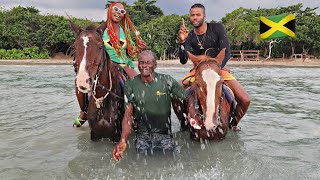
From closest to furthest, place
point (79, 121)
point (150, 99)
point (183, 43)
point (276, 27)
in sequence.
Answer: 1. point (150, 99)
2. point (183, 43)
3. point (79, 121)
4. point (276, 27)

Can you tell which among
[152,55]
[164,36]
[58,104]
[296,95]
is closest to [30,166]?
[152,55]

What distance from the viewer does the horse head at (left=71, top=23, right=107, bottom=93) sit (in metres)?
3.93

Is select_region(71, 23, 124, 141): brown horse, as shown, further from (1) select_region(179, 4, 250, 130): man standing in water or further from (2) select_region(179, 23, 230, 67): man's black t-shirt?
(2) select_region(179, 23, 230, 67): man's black t-shirt

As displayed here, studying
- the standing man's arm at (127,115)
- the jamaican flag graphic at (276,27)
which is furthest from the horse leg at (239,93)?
the jamaican flag graphic at (276,27)

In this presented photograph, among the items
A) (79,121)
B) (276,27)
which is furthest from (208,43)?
(276,27)

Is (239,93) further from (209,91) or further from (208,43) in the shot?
(209,91)

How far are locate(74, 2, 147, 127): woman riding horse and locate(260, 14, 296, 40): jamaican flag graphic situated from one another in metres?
32.1

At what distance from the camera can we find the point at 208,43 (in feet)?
18.9

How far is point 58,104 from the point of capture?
10.8m

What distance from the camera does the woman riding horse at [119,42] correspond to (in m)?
5.55

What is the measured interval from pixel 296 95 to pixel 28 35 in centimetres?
3277

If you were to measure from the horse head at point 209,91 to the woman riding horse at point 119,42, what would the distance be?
4.87ft

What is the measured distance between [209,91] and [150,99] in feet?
2.75

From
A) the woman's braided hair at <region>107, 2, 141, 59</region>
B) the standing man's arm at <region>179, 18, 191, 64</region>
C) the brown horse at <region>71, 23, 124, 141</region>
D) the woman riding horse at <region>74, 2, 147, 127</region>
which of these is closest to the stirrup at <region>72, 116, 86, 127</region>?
the woman riding horse at <region>74, 2, 147, 127</region>
